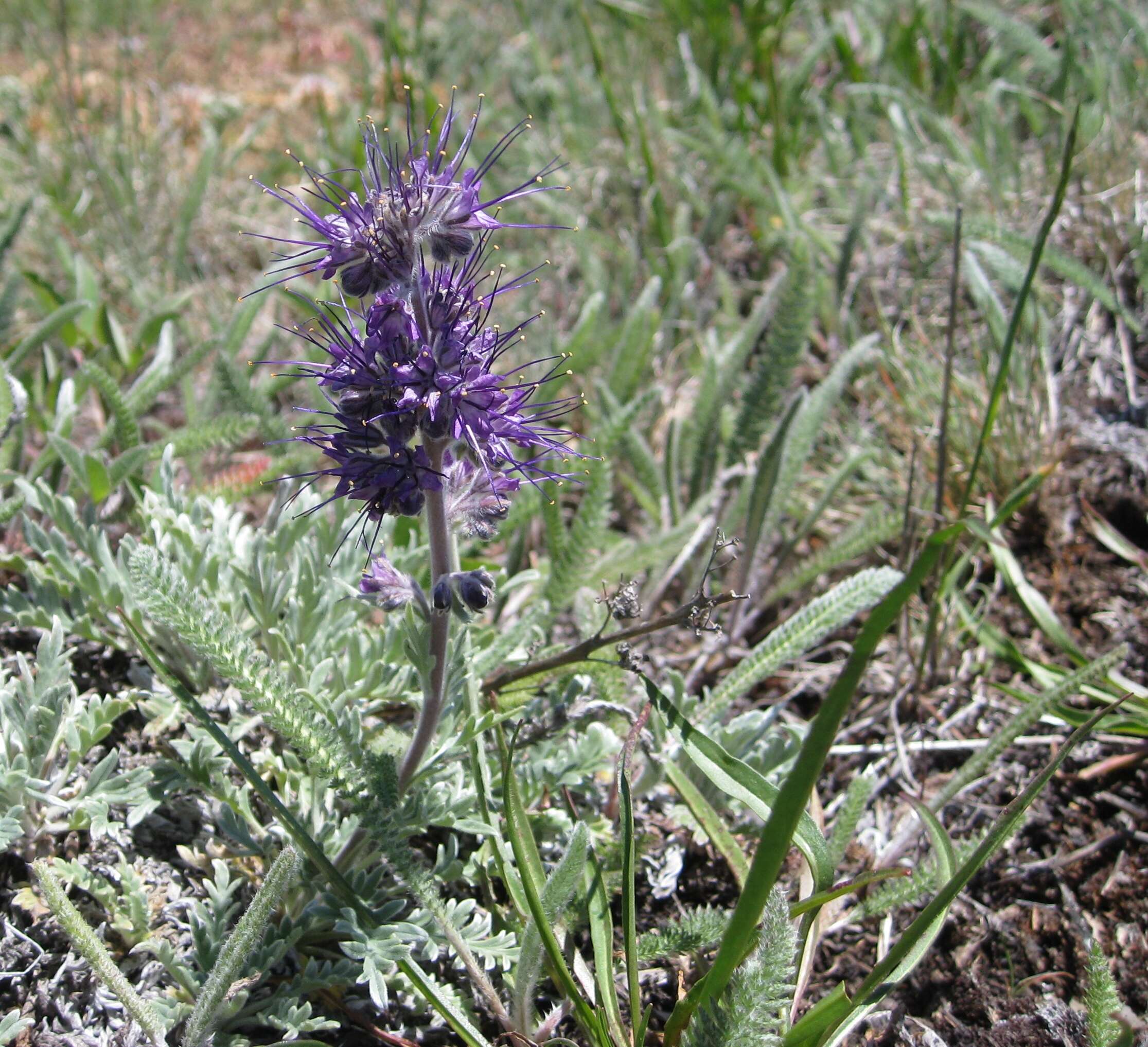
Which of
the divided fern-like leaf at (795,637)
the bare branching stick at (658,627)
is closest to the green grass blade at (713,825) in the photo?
the divided fern-like leaf at (795,637)

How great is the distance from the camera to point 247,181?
5.91 metres

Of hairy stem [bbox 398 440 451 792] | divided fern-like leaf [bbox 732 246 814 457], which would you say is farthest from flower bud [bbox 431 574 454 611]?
divided fern-like leaf [bbox 732 246 814 457]

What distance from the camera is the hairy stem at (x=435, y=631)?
2258 millimetres

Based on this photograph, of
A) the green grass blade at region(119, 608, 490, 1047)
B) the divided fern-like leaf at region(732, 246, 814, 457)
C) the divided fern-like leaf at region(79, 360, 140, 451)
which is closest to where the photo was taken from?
the green grass blade at region(119, 608, 490, 1047)

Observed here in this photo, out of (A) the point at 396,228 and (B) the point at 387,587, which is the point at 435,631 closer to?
(B) the point at 387,587

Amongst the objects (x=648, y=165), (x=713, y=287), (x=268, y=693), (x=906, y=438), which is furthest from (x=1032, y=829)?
(x=648, y=165)

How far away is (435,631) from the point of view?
235 centimetres

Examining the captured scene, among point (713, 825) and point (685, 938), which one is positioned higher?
point (713, 825)

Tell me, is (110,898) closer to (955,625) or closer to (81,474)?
(81,474)

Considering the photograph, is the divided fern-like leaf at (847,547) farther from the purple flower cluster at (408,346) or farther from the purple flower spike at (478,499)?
the purple flower cluster at (408,346)

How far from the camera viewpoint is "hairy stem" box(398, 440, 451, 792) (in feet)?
7.41

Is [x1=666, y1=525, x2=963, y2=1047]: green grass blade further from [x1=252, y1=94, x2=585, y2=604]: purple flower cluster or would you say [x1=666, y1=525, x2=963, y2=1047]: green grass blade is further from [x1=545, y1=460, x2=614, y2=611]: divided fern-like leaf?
[x1=545, y1=460, x2=614, y2=611]: divided fern-like leaf

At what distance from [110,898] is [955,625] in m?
2.92

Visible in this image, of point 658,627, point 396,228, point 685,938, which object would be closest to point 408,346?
point 396,228
